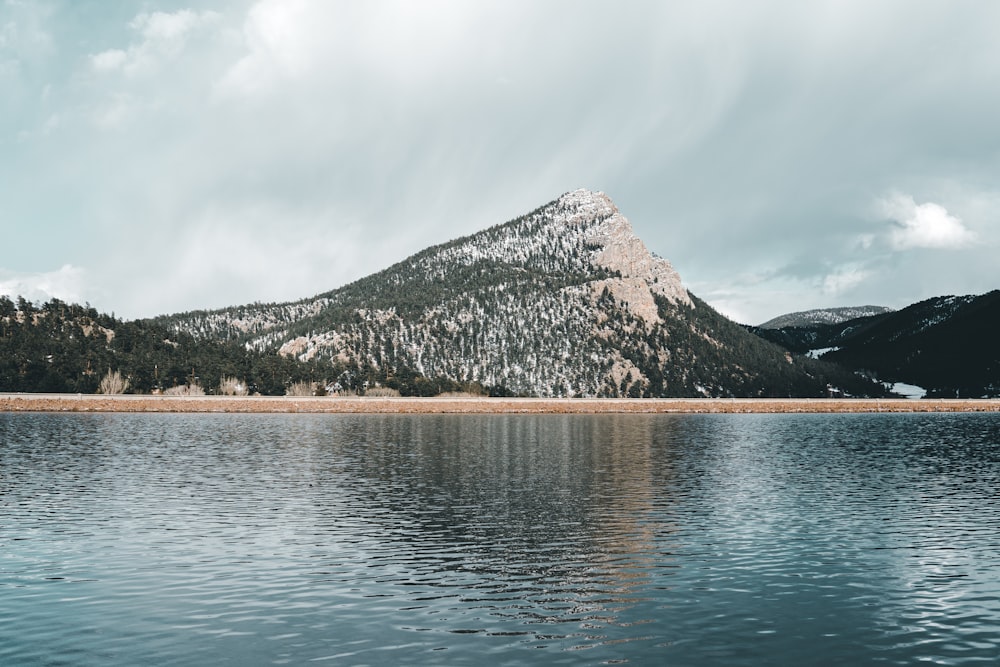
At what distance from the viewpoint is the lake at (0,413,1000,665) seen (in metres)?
21.5

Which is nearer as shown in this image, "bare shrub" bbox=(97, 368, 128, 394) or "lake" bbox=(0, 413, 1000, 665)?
"lake" bbox=(0, 413, 1000, 665)

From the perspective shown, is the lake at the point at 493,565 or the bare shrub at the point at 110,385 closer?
the lake at the point at 493,565

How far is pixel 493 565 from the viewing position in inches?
1206

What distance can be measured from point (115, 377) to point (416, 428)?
4209 inches

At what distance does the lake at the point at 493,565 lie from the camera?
2150 cm

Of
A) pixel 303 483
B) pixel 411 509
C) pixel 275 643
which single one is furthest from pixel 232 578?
pixel 303 483

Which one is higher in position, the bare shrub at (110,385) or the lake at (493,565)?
the bare shrub at (110,385)

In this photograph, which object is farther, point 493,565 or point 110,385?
point 110,385

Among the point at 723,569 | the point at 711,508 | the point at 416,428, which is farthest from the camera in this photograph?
the point at 416,428

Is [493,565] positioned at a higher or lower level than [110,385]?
Result: lower

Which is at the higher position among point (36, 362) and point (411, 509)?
point (36, 362)

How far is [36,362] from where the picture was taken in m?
194

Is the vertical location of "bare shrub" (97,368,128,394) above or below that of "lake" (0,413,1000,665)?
above

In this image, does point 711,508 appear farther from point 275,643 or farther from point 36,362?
point 36,362
